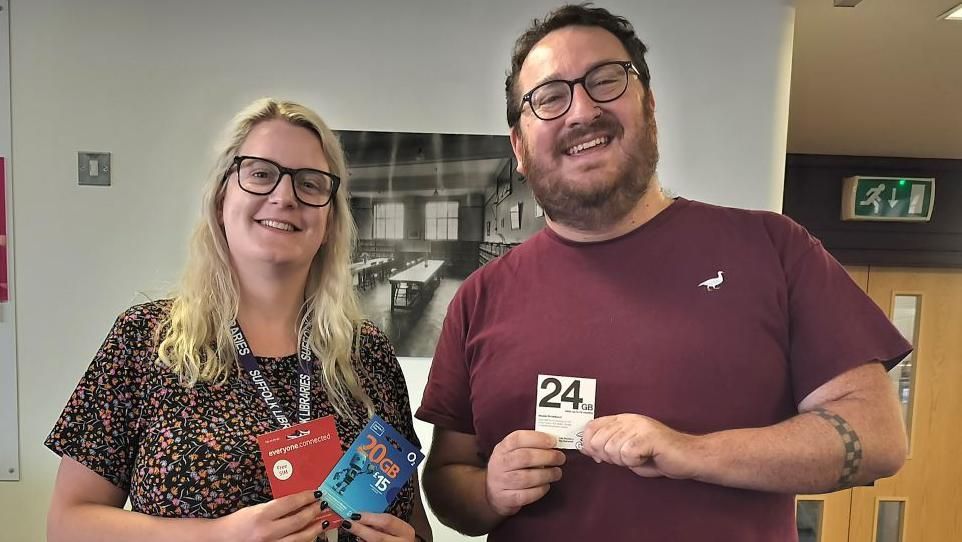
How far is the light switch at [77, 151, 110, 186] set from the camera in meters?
2.32

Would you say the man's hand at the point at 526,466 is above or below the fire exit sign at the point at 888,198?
below

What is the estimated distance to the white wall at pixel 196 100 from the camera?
2320mm

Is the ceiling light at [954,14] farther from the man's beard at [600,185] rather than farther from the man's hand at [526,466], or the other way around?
the man's hand at [526,466]

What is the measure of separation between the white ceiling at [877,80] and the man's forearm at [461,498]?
7.60 ft

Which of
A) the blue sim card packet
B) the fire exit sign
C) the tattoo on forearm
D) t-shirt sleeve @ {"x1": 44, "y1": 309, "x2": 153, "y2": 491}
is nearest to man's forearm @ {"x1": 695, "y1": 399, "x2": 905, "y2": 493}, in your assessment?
the tattoo on forearm

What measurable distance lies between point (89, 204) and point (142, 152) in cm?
30

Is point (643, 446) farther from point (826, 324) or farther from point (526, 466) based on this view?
point (826, 324)

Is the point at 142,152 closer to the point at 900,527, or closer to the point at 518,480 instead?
the point at 518,480

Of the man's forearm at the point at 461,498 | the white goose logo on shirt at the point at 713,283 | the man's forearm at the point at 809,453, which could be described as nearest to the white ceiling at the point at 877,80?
the white goose logo on shirt at the point at 713,283

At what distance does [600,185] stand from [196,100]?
1951mm

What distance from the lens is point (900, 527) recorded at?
390cm

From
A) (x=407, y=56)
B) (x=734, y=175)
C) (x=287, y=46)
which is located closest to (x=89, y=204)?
(x=287, y=46)

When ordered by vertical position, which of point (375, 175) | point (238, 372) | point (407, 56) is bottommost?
point (238, 372)

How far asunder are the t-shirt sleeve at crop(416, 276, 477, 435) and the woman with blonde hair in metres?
0.11
